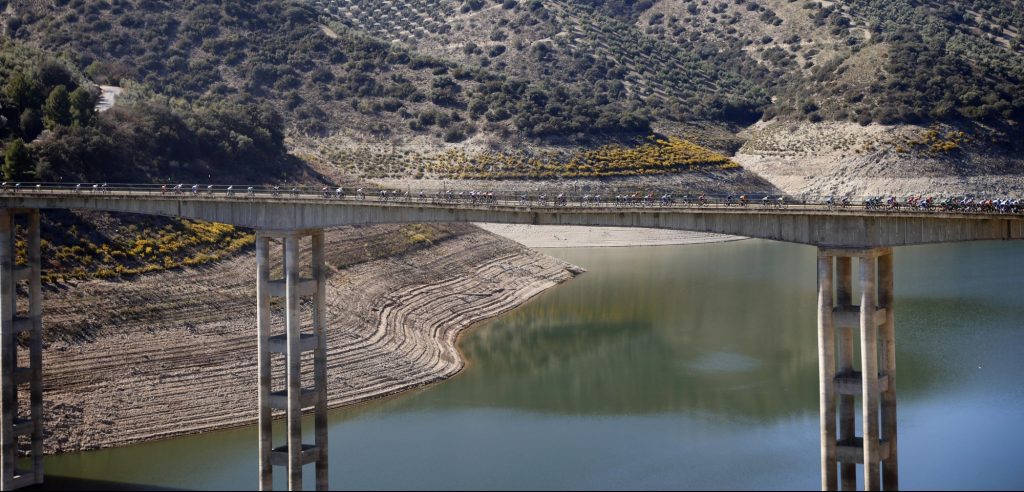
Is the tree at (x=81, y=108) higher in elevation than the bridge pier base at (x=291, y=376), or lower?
higher

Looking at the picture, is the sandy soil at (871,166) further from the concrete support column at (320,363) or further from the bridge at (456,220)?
the concrete support column at (320,363)

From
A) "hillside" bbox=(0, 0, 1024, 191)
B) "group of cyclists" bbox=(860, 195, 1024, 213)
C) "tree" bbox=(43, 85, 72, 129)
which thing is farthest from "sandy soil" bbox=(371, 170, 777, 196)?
"group of cyclists" bbox=(860, 195, 1024, 213)

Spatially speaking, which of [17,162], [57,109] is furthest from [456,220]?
[57,109]

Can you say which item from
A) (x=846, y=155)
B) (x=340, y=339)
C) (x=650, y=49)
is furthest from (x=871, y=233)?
(x=650, y=49)

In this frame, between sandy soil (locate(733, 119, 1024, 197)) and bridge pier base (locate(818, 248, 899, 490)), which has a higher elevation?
sandy soil (locate(733, 119, 1024, 197))

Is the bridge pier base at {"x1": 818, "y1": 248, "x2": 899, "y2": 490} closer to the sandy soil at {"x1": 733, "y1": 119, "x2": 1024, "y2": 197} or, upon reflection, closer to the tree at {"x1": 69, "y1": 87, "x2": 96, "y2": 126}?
the tree at {"x1": 69, "y1": 87, "x2": 96, "y2": 126}

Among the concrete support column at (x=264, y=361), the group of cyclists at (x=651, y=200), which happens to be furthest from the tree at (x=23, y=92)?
the concrete support column at (x=264, y=361)
